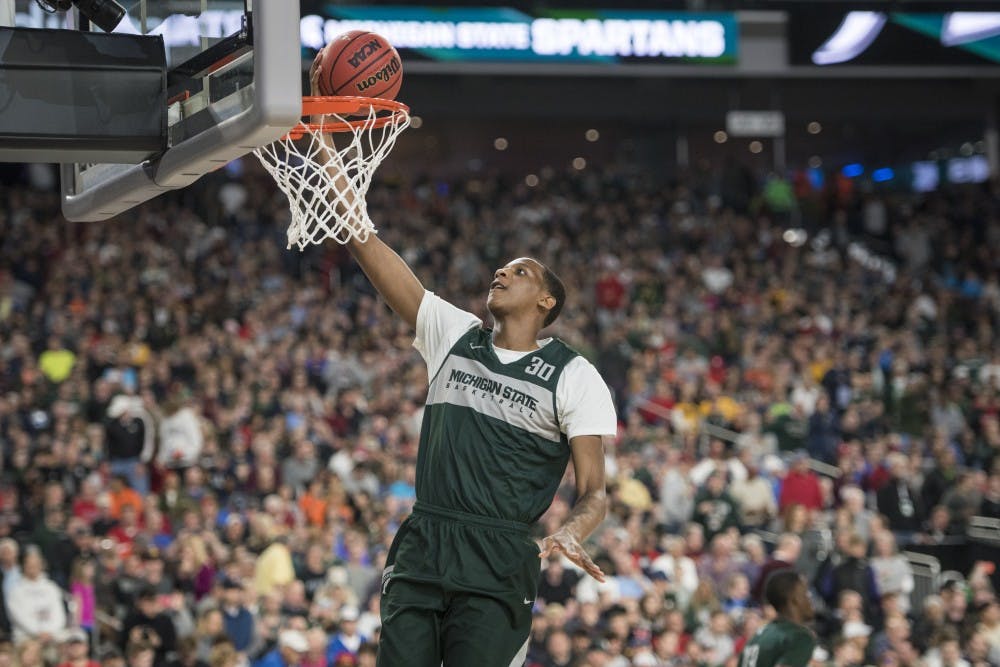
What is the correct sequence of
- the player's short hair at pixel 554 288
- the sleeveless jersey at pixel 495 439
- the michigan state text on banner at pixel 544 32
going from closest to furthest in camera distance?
the sleeveless jersey at pixel 495 439 < the player's short hair at pixel 554 288 < the michigan state text on banner at pixel 544 32

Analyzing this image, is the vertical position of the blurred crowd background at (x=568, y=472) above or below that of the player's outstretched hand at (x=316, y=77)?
below

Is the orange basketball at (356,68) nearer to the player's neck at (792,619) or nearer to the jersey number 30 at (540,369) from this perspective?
the jersey number 30 at (540,369)

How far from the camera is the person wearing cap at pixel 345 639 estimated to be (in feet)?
36.5

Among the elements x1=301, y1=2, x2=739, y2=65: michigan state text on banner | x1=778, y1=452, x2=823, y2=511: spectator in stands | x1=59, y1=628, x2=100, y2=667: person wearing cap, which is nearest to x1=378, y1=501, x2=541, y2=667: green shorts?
x1=59, y1=628, x2=100, y2=667: person wearing cap

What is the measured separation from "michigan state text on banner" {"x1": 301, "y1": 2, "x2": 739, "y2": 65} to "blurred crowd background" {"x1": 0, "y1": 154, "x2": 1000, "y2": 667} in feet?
8.78

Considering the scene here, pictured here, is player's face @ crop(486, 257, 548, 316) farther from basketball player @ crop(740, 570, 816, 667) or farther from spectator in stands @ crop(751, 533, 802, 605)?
spectator in stands @ crop(751, 533, 802, 605)

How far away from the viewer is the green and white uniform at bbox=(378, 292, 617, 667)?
4.62m

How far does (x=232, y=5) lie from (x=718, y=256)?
1828 centimetres

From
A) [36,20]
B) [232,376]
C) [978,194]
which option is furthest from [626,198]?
[36,20]

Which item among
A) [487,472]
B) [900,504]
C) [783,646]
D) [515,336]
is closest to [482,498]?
[487,472]

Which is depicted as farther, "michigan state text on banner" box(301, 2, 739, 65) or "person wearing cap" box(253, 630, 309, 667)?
"michigan state text on banner" box(301, 2, 739, 65)

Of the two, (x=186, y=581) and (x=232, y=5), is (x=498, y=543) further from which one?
(x=186, y=581)

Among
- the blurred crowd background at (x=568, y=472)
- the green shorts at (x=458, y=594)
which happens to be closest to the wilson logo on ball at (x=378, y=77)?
the green shorts at (x=458, y=594)

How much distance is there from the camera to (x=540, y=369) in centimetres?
484
